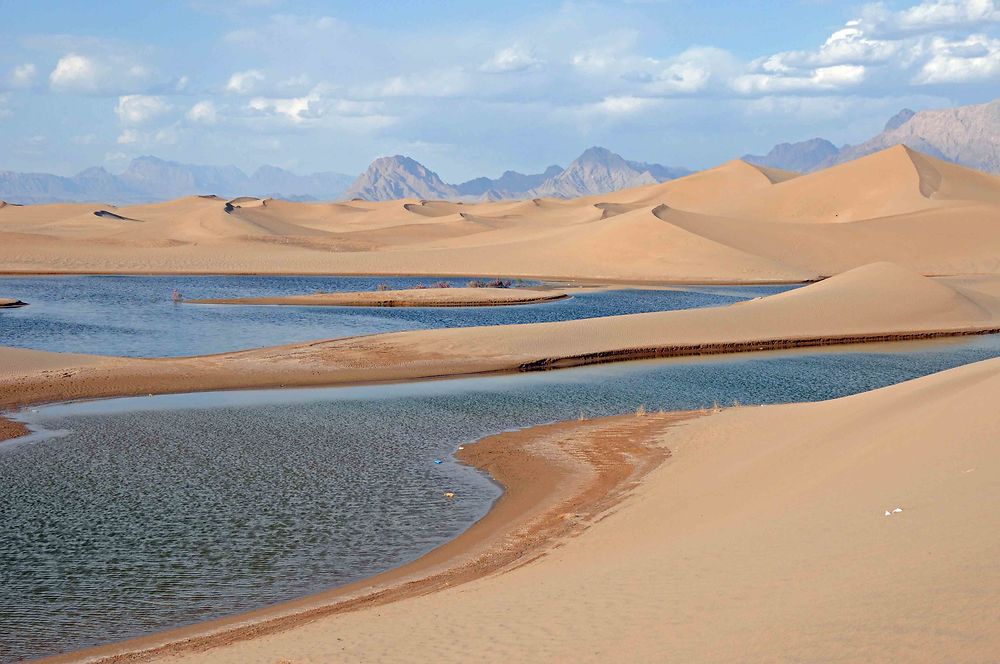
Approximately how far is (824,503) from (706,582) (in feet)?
9.51

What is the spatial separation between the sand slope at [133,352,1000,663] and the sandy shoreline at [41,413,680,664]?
0.41 meters

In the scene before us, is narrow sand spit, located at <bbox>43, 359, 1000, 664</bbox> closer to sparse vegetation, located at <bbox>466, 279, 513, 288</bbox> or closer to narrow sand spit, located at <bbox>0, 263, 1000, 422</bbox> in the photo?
narrow sand spit, located at <bbox>0, 263, 1000, 422</bbox>

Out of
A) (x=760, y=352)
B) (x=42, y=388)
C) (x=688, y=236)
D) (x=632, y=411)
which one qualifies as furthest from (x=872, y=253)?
(x=42, y=388)

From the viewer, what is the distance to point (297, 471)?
1546 cm

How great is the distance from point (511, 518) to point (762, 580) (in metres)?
5.29

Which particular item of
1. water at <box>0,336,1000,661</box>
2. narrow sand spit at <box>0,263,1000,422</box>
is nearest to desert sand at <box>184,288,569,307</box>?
narrow sand spit at <box>0,263,1000,422</box>

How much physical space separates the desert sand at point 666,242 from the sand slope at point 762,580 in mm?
49666

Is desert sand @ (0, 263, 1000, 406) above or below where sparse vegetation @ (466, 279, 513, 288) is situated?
below

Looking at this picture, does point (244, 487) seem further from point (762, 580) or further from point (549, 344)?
point (549, 344)

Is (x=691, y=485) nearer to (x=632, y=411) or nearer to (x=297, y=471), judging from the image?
(x=297, y=471)

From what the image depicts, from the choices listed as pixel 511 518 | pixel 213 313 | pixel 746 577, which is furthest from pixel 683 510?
pixel 213 313

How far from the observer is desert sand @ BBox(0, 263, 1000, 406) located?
23.2 m

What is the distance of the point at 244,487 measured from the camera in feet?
47.5

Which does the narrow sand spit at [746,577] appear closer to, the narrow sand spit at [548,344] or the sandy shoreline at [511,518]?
the sandy shoreline at [511,518]
